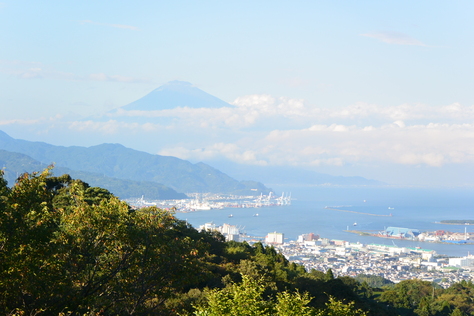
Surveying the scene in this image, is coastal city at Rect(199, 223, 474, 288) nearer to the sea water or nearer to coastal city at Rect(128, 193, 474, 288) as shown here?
coastal city at Rect(128, 193, 474, 288)

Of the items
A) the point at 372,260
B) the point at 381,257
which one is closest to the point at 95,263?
the point at 372,260

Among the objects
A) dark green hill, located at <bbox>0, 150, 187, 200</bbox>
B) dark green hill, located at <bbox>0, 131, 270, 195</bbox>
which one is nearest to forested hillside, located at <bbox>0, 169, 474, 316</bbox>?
dark green hill, located at <bbox>0, 150, 187, 200</bbox>

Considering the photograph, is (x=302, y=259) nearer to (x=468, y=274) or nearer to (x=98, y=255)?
(x=468, y=274)

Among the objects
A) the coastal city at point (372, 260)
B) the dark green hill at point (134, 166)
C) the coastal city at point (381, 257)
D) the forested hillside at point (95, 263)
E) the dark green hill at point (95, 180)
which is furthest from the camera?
the dark green hill at point (134, 166)

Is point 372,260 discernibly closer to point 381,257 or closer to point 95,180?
point 381,257

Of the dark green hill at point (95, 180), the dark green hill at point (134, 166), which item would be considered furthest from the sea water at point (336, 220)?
the dark green hill at point (134, 166)

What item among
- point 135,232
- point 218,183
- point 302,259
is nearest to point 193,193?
point 218,183

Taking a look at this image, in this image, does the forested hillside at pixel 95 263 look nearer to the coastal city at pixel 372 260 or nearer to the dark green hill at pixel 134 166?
the coastal city at pixel 372 260

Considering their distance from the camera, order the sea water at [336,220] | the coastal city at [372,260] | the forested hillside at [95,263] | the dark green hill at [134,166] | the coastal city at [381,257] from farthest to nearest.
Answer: the dark green hill at [134,166] < the sea water at [336,220] < the coastal city at [381,257] < the coastal city at [372,260] < the forested hillside at [95,263]
